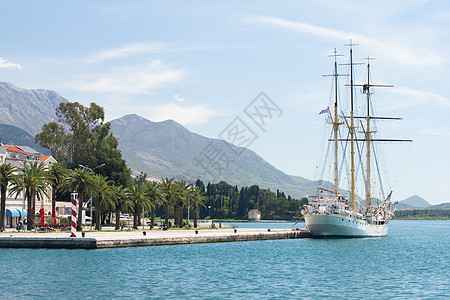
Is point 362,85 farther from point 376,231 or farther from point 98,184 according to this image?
point 98,184

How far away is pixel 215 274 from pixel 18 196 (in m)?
65.2

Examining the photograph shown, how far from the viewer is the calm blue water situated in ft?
120

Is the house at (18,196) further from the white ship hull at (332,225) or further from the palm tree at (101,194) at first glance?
the white ship hull at (332,225)

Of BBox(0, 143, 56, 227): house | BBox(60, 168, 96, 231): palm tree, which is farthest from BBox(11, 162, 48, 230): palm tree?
BBox(0, 143, 56, 227): house

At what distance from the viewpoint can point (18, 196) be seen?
10012 cm

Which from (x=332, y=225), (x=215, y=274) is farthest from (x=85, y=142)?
(x=215, y=274)

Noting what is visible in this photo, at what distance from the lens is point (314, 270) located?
50.4 meters

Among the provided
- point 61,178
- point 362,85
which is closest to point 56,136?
point 61,178

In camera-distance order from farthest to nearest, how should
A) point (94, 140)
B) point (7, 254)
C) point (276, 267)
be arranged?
point (94, 140) → point (7, 254) → point (276, 267)

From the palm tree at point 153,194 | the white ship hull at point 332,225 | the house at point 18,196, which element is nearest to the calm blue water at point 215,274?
the white ship hull at point 332,225

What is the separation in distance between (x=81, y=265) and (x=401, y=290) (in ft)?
86.3

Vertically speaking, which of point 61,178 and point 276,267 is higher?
point 61,178

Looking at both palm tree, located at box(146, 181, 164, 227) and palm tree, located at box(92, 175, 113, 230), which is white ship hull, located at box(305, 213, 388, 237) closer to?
palm tree, located at box(146, 181, 164, 227)

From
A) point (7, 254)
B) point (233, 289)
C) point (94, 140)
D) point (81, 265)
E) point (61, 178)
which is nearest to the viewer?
point (233, 289)
